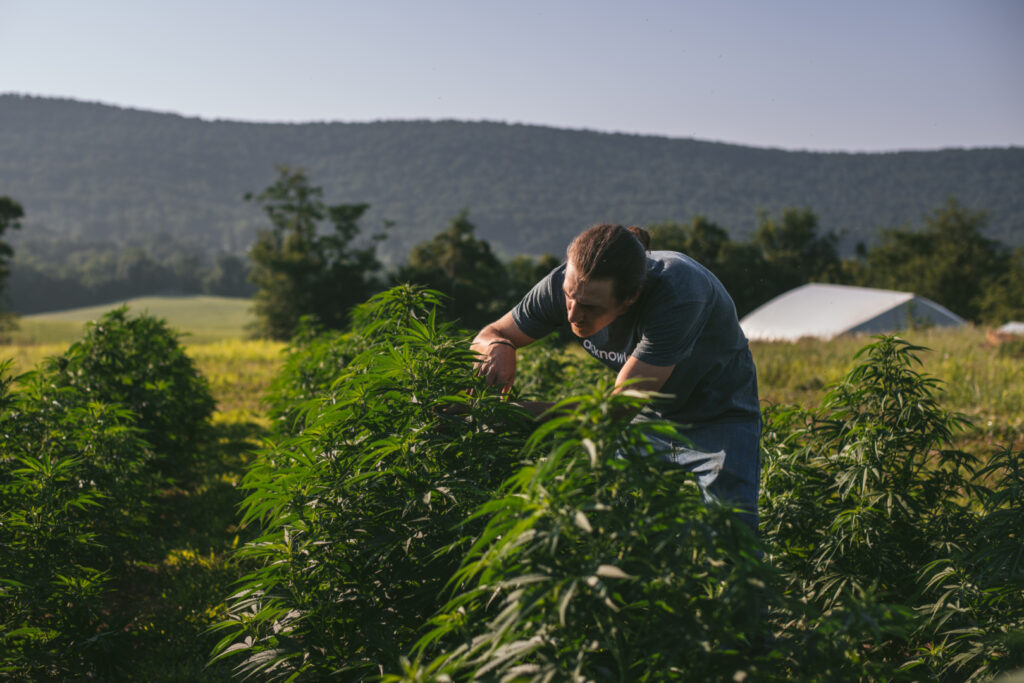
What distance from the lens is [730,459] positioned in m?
2.65

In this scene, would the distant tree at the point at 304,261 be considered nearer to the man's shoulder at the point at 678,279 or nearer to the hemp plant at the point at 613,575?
the man's shoulder at the point at 678,279

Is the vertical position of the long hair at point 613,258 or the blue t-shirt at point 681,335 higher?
the long hair at point 613,258

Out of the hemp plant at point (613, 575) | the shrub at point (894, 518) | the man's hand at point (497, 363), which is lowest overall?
the shrub at point (894, 518)

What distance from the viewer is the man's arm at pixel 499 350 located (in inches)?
108

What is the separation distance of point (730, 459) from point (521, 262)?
176 feet

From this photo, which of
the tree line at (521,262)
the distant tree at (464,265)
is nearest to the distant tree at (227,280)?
the tree line at (521,262)

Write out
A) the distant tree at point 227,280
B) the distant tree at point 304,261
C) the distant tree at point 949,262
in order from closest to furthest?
the distant tree at point 304,261 < the distant tree at point 949,262 < the distant tree at point 227,280

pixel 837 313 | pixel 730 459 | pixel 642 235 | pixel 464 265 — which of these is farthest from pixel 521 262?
pixel 730 459

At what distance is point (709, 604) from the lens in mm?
1427

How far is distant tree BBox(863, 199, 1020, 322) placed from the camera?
55.5 meters

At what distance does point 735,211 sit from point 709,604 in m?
112

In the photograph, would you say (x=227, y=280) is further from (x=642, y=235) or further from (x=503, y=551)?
(x=503, y=551)

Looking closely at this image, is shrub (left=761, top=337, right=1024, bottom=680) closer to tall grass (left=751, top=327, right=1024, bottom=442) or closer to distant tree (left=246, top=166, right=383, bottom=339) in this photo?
tall grass (left=751, top=327, right=1024, bottom=442)

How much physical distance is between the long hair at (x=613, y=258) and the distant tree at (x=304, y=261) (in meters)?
39.0
